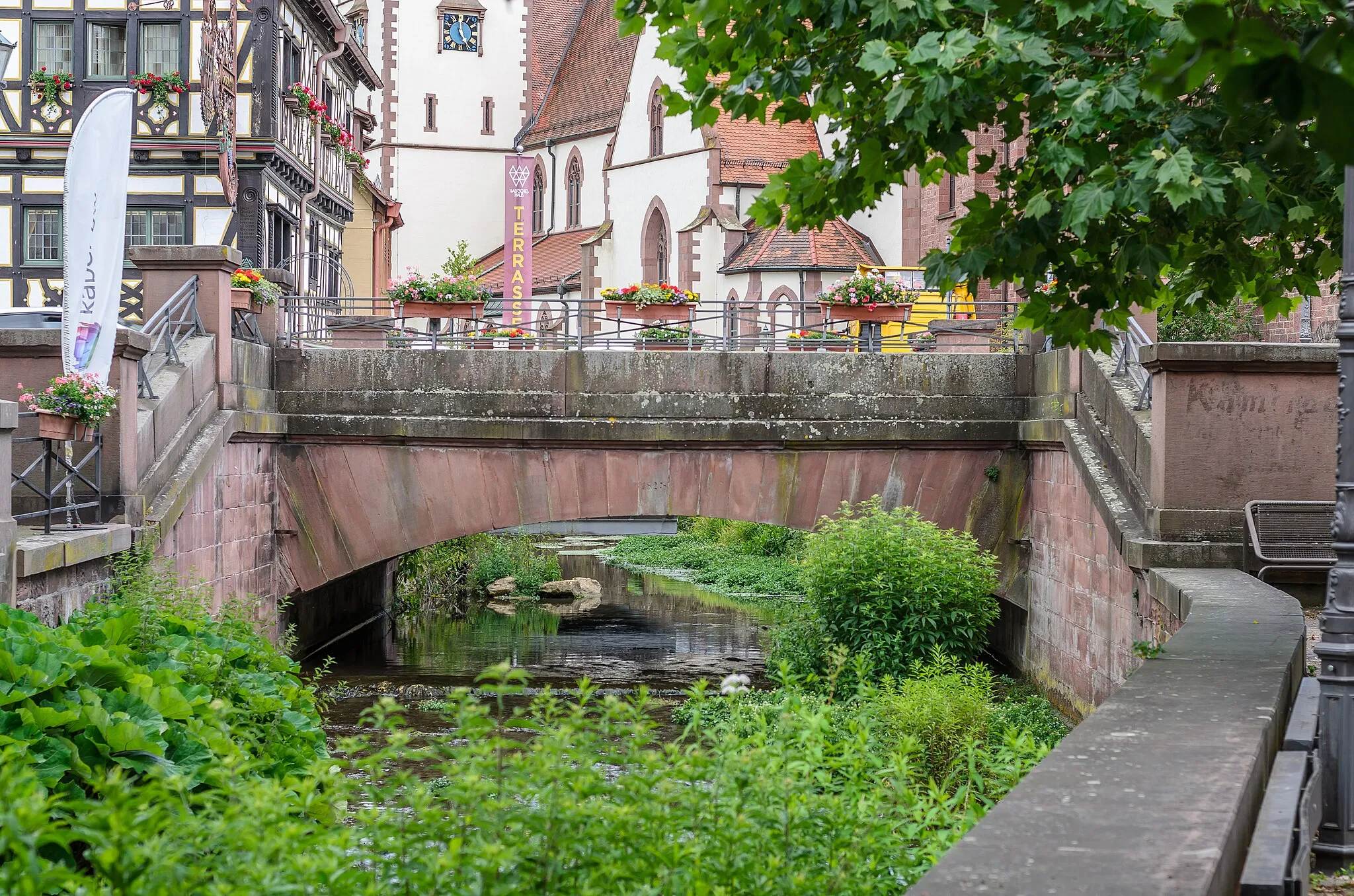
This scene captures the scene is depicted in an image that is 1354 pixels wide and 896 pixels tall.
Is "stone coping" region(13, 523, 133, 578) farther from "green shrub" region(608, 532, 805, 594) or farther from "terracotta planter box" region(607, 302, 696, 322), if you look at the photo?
"green shrub" region(608, 532, 805, 594)

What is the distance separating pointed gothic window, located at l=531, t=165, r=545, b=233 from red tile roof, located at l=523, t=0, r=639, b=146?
1.12 m

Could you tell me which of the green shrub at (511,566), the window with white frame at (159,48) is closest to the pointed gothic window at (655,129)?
the green shrub at (511,566)

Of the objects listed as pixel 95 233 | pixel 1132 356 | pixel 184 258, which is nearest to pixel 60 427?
pixel 95 233

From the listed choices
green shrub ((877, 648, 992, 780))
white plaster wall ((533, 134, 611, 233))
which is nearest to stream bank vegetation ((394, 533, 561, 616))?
green shrub ((877, 648, 992, 780))

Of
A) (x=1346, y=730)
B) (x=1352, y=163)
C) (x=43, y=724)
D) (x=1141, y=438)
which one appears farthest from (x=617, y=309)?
(x=1352, y=163)

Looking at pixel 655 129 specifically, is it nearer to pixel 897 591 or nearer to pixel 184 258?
pixel 184 258

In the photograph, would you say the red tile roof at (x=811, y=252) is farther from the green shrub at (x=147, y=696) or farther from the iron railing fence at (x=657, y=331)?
the green shrub at (x=147, y=696)

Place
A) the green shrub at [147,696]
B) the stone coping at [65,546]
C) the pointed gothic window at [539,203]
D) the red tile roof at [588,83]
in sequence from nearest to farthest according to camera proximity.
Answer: the green shrub at [147,696] → the stone coping at [65,546] → the red tile roof at [588,83] → the pointed gothic window at [539,203]

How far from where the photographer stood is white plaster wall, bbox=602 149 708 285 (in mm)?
37656

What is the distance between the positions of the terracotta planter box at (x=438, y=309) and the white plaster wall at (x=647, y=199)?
21782mm

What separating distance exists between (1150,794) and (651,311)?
1397 centimetres

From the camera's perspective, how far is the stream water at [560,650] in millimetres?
15344

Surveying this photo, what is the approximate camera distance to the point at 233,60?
2241 cm

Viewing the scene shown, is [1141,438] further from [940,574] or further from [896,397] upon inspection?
[896,397]
